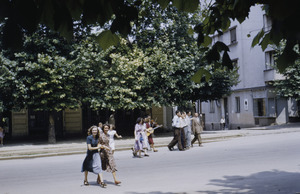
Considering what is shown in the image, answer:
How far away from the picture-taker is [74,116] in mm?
28984

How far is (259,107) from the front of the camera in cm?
3212

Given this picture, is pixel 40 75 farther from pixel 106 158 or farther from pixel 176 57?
pixel 106 158

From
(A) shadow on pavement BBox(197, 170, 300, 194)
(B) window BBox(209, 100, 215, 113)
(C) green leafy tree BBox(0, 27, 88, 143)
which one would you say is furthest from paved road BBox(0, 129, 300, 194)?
(B) window BBox(209, 100, 215, 113)

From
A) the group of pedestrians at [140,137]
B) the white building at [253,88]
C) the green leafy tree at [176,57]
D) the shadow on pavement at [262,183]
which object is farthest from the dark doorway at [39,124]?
the shadow on pavement at [262,183]

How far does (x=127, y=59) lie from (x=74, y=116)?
10.0 meters

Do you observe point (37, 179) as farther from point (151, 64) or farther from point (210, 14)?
point (151, 64)

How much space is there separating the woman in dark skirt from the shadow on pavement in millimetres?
2874

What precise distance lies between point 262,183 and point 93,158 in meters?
4.48

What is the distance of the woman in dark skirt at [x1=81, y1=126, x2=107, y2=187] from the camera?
333 inches

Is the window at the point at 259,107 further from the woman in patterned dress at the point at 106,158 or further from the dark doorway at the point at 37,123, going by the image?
the woman in patterned dress at the point at 106,158

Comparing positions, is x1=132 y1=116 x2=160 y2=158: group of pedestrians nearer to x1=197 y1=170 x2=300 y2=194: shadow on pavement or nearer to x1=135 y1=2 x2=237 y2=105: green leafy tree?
x1=197 y1=170 x2=300 y2=194: shadow on pavement

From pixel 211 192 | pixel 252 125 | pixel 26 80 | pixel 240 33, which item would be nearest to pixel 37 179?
pixel 211 192

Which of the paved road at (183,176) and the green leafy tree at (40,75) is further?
the green leafy tree at (40,75)

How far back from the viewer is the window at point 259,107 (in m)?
31.4
